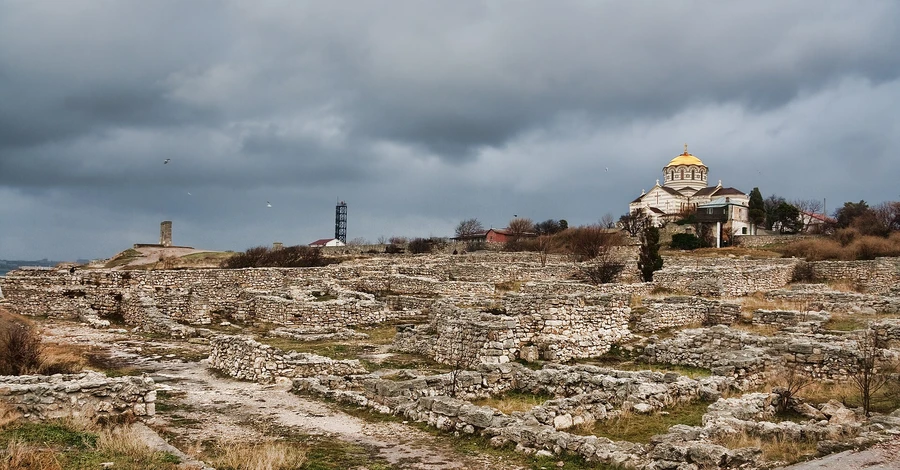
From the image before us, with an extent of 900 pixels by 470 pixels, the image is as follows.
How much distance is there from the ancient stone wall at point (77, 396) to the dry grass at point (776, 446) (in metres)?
10.1

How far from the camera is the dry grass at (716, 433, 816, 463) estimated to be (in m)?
8.84

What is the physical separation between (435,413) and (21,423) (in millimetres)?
6715

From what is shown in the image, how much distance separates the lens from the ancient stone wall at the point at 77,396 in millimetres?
11164

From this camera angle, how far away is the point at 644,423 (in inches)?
457

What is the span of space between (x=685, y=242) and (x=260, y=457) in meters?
67.3

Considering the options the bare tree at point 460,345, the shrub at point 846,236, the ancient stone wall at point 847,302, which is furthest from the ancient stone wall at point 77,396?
the shrub at point 846,236

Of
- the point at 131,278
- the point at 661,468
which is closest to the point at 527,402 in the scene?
the point at 661,468

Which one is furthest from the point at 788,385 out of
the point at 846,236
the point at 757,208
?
the point at 757,208

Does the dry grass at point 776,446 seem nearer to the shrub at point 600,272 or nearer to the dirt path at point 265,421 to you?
the dirt path at point 265,421

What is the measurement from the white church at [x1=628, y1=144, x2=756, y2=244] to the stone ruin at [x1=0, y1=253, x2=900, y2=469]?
152 ft

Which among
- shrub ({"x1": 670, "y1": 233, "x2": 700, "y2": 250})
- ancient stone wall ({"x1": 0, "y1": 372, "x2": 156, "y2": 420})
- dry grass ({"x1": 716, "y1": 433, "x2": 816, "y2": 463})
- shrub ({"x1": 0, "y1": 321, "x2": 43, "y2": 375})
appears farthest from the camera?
shrub ({"x1": 670, "y1": 233, "x2": 700, "y2": 250})

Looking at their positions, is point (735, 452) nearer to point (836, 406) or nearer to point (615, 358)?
point (836, 406)

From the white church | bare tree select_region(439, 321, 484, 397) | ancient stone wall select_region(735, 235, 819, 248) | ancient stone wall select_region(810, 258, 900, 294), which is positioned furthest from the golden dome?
bare tree select_region(439, 321, 484, 397)

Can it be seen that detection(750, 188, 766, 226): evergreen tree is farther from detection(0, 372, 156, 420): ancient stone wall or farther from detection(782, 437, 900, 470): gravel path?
detection(0, 372, 156, 420): ancient stone wall
